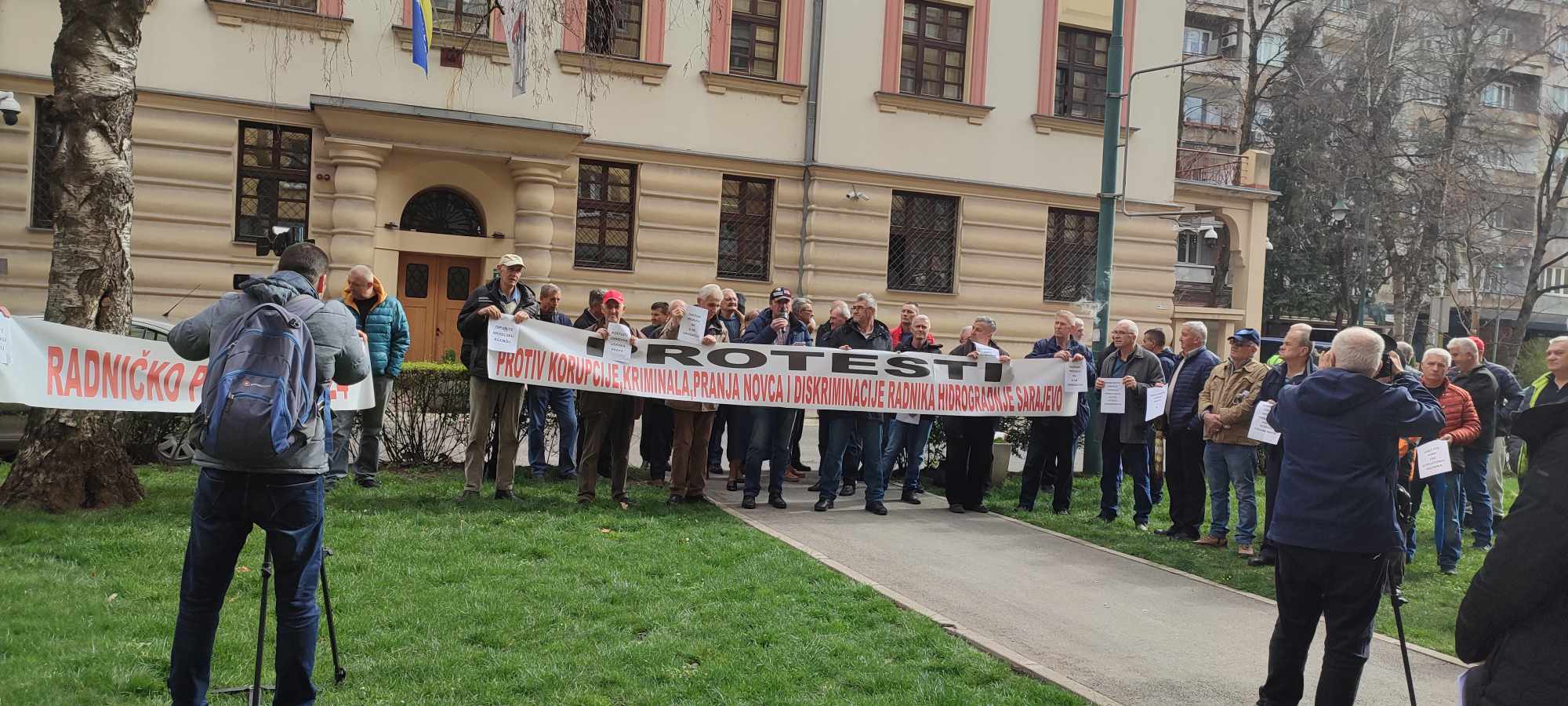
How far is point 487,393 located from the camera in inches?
404

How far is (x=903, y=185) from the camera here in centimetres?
2325

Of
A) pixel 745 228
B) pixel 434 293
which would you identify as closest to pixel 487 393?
pixel 434 293

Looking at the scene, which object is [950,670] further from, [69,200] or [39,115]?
[39,115]

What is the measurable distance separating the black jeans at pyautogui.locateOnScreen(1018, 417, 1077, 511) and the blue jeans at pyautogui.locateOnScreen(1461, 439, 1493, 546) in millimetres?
3856

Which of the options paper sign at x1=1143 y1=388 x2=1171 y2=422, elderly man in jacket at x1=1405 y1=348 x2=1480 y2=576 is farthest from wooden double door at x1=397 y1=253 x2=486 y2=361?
elderly man in jacket at x1=1405 y1=348 x2=1480 y2=576

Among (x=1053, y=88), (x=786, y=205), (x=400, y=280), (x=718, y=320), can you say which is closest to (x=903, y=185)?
(x=786, y=205)

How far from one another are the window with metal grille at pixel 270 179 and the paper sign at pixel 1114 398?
45.1 feet

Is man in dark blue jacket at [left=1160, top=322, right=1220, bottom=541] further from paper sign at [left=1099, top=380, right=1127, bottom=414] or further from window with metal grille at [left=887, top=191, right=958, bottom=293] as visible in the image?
window with metal grille at [left=887, top=191, right=958, bottom=293]

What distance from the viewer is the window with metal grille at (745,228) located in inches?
880

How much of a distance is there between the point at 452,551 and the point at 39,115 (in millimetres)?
14374

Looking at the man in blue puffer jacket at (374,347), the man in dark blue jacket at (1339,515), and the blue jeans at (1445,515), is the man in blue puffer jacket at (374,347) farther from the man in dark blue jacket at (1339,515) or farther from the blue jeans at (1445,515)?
the blue jeans at (1445,515)

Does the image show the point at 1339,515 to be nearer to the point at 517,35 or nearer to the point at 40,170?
the point at 517,35

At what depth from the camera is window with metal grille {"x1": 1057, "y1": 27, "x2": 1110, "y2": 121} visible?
24.8 metres

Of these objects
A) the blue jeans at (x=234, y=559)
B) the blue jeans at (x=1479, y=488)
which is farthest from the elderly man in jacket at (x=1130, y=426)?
the blue jeans at (x=234, y=559)
